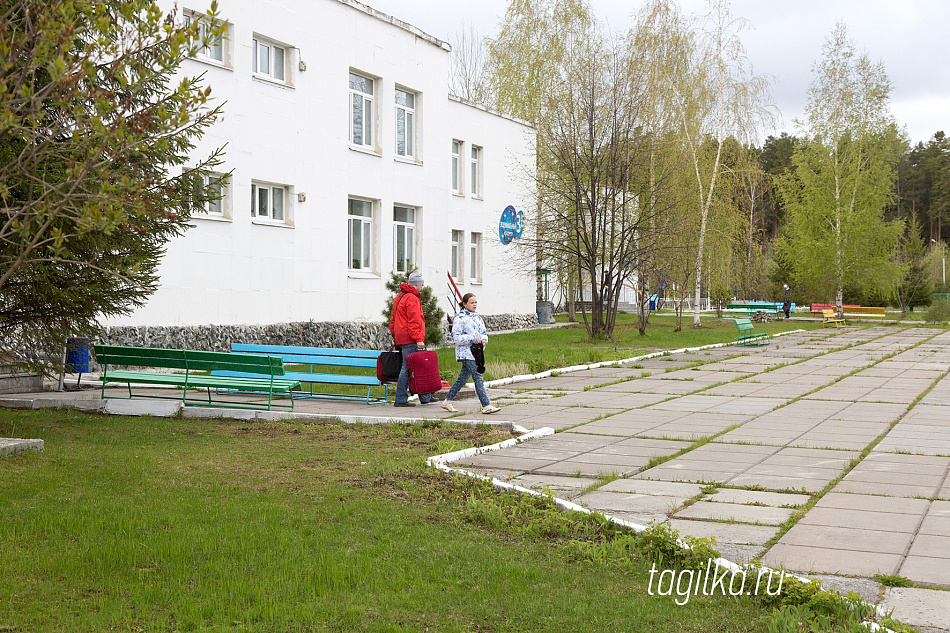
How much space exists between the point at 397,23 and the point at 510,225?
35.5 ft

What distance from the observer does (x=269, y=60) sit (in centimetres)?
2241

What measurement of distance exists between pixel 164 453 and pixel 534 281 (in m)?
30.2

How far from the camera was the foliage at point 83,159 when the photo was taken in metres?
4.64

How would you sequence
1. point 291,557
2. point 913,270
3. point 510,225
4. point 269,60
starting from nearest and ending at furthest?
point 291,557
point 269,60
point 510,225
point 913,270

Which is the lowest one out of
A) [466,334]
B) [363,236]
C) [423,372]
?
[423,372]

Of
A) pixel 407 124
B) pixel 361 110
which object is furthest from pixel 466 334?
pixel 407 124

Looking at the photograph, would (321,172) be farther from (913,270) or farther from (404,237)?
(913,270)

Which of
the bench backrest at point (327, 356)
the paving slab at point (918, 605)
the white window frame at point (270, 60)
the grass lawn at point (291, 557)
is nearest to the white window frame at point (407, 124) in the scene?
the white window frame at point (270, 60)

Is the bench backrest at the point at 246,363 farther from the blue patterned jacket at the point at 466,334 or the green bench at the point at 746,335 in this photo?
the green bench at the point at 746,335

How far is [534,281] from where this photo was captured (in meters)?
38.8

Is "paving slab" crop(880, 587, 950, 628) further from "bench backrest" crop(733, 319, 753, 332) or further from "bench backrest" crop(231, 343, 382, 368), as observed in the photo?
"bench backrest" crop(733, 319, 753, 332)

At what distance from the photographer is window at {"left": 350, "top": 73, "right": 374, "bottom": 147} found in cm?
2583

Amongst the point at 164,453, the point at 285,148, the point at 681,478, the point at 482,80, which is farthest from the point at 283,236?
the point at 482,80

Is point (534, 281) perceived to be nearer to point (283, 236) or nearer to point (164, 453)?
point (283, 236)
